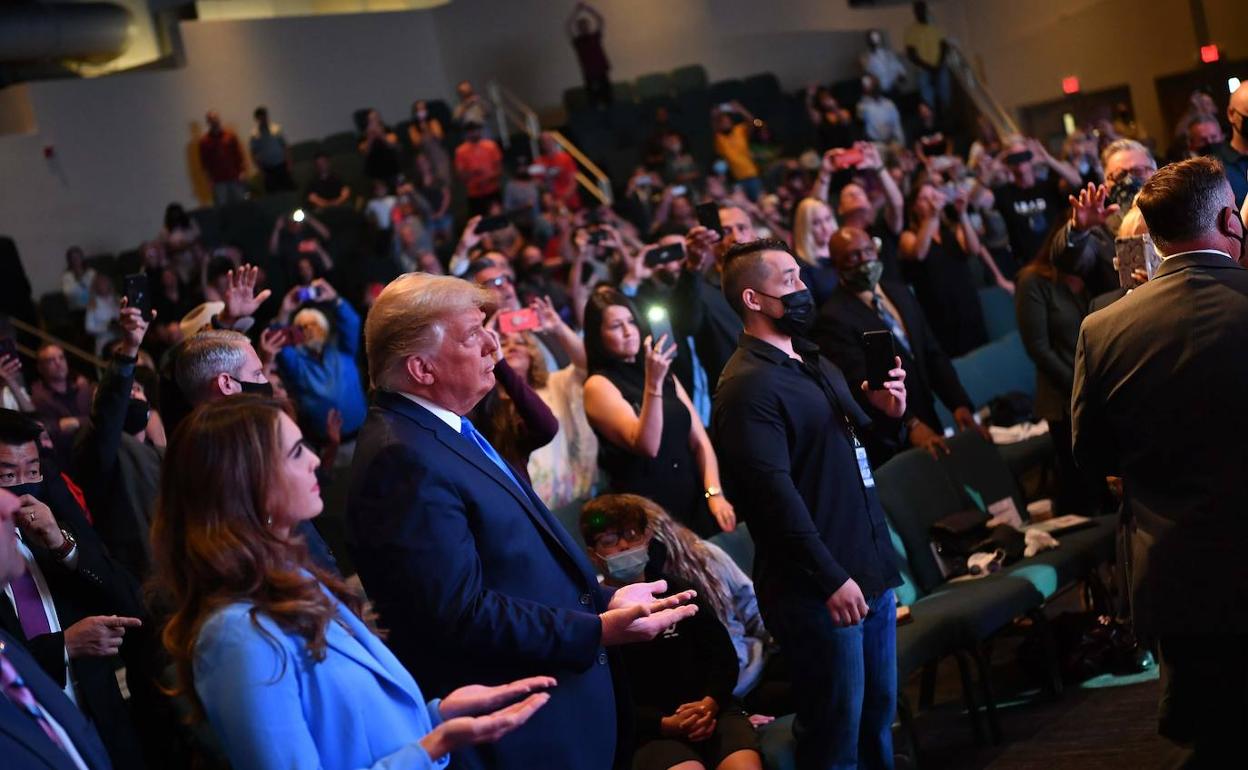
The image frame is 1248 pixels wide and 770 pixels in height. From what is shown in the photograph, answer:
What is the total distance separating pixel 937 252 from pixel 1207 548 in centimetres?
469

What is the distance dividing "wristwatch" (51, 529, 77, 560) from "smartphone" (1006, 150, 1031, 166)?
21.9ft

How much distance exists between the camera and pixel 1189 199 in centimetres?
299

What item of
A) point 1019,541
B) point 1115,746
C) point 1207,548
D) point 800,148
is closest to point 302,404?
point 1019,541

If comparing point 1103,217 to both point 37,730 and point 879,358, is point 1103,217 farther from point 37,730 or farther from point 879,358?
point 37,730

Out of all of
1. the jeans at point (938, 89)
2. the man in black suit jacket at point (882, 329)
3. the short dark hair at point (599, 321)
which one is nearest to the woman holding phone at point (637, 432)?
the short dark hair at point (599, 321)

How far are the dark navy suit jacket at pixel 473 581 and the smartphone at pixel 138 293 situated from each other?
1.75 metres

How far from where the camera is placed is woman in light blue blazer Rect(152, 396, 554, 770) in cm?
200

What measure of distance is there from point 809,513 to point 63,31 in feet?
40.2

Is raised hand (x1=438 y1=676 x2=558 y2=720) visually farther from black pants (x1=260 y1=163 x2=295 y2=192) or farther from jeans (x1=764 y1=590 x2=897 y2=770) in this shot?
black pants (x1=260 y1=163 x2=295 y2=192)

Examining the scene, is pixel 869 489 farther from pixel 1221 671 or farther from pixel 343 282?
pixel 343 282

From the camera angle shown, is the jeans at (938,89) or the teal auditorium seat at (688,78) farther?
the teal auditorium seat at (688,78)

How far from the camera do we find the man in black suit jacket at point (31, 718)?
75.6 inches

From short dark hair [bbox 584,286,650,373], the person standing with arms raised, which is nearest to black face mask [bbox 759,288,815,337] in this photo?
the person standing with arms raised

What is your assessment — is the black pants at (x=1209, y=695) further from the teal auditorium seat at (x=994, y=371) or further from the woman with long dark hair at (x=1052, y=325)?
the teal auditorium seat at (x=994, y=371)
